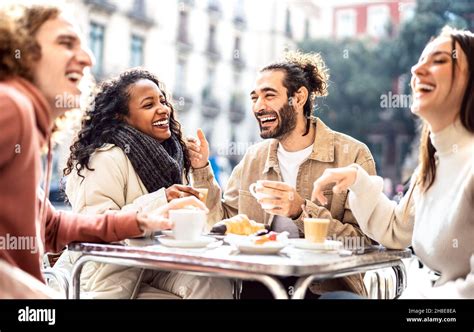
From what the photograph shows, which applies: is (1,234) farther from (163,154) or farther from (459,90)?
(459,90)

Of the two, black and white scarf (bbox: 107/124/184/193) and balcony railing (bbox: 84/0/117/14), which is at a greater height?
balcony railing (bbox: 84/0/117/14)

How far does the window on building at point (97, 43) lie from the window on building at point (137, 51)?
1.52 metres

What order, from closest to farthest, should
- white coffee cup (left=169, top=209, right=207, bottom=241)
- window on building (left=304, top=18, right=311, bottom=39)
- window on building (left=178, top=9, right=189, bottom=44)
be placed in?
1. white coffee cup (left=169, top=209, right=207, bottom=241)
2. window on building (left=178, top=9, right=189, bottom=44)
3. window on building (left=304, top=18, right=311, bottom=39)

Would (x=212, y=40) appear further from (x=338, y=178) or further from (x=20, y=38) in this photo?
(x=20, y=38)

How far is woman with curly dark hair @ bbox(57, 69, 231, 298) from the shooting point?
7.32ft

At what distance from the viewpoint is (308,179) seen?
2.58 metres

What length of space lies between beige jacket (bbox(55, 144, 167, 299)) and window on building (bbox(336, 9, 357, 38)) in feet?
68.9

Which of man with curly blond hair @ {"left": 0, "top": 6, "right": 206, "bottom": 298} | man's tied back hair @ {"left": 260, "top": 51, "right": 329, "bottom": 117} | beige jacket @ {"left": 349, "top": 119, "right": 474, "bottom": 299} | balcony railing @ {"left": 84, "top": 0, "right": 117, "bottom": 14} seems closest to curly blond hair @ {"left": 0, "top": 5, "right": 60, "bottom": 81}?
man with curly blond hair @ {"left": 0, "top": 6, "right": 206, "bottom": 298}

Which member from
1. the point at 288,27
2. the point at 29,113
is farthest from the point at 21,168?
the point at 288,27

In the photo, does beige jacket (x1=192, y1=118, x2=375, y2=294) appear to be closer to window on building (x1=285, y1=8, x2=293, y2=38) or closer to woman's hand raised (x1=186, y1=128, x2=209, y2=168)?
woman's hand raised (x1=186, y1=128, x2=209, y2=168)

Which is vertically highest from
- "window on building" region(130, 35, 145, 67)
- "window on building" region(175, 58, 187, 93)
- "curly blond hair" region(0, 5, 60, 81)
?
"window on building" region(130, 35, 145, 67)

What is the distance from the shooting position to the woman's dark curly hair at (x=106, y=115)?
248 cm
